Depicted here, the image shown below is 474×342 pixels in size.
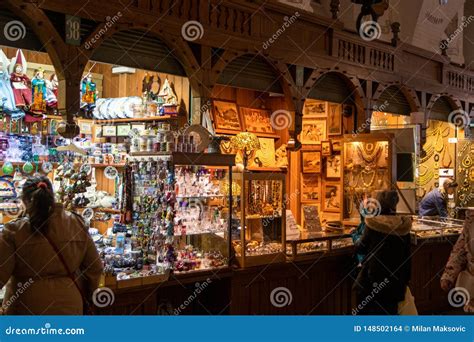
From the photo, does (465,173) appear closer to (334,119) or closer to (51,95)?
(334,119)

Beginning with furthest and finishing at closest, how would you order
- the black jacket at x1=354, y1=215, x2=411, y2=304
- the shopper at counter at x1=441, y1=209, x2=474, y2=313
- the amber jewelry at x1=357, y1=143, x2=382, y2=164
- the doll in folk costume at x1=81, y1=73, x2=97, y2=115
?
the amber jewelry at x1=357, y1=143, x2=382, y2=164
the doll in folk costume at x1=81, y1=73, x2=97, y2=115
the black jacket at x1=354, y1=215, x2=411, y2=304
the shopper at counter at x1=441, y1=209, x2=474, y2=313

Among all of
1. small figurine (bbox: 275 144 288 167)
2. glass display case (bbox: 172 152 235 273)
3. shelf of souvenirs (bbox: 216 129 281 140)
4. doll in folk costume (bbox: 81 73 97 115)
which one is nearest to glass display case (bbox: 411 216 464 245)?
small figurine (bbox: 275 144 288 167)

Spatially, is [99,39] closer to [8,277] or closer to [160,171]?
[160,171]

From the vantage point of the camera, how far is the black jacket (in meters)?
5.09

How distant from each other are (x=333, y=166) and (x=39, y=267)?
636 centimetres

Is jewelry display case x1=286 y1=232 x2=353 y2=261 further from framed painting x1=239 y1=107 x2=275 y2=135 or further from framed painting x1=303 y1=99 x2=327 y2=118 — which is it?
framed painting x1=303 y1=99 x2=327 y2=118

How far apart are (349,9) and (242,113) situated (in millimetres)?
2254

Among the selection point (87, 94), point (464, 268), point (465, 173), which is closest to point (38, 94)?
point (87, 94)

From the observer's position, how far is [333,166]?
925cm

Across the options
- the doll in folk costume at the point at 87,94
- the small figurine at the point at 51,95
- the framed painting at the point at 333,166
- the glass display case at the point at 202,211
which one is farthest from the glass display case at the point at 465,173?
the small figurine at the point at 51,95

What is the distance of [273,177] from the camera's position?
19.4 feet

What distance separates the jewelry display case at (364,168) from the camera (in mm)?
8188

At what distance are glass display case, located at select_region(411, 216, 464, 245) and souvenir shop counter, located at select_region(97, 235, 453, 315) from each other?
0.09 m

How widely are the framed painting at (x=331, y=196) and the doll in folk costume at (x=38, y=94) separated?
14.9ft
